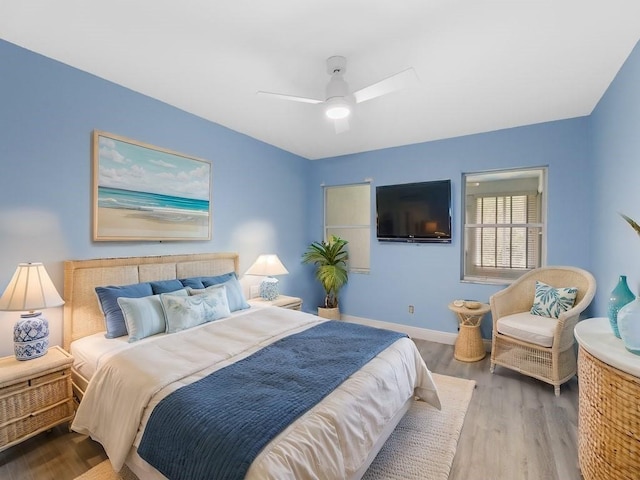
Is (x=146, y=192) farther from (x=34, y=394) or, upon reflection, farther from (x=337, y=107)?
(x=337, y=107)

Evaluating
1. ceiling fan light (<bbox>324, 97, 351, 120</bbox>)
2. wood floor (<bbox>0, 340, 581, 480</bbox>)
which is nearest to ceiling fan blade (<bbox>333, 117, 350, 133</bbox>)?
ceiling fan light (<bbox>324, 97, 351, 120</bbox>)

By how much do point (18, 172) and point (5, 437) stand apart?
1763 millimetres

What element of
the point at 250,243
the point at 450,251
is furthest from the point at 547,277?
the point at 250,243

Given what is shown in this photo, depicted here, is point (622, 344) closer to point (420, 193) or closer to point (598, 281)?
point (598, 281)

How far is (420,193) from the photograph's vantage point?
421 centimetres

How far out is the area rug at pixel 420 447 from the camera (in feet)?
6.03

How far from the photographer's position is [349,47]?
84.5 inches

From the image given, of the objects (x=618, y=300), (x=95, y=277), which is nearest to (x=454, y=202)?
(x=618, y=300)

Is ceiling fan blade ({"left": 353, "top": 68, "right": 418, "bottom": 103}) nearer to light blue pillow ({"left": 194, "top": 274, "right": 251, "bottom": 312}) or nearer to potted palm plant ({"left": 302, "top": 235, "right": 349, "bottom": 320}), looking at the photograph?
light blue pillow ({"left": 194, "top": 274, "right": 251, "bottom": 312})

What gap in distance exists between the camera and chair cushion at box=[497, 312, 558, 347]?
278cm

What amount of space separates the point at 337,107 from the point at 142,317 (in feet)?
7.17

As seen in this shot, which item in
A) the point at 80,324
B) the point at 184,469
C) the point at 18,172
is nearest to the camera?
the point at 184,469

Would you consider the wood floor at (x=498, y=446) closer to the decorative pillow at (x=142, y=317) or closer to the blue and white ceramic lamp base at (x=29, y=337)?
the blue and white ceramic lamp base at (x=29, y=337)

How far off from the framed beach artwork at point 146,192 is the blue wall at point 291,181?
97 millimetres
